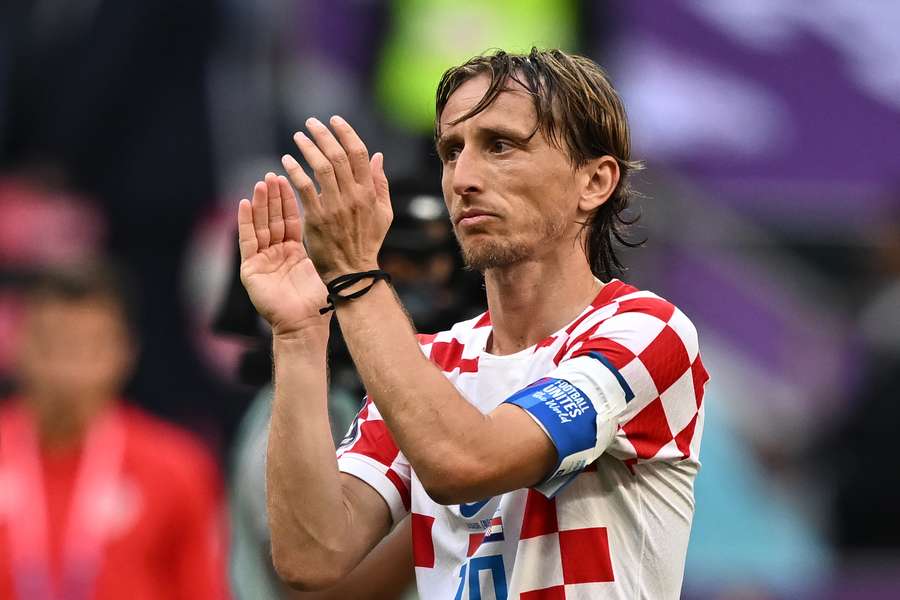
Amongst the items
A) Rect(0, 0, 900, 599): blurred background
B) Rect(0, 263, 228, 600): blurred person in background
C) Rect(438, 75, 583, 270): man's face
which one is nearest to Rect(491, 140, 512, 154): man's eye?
Rect(438, 75, 583, 270): man's face

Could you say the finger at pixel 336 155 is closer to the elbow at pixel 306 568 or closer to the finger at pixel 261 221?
the finger at pixel 261 221

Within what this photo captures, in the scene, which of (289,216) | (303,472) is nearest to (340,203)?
(289,216)

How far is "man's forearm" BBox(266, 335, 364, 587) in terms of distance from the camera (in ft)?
9.29

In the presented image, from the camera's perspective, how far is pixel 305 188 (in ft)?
8.77

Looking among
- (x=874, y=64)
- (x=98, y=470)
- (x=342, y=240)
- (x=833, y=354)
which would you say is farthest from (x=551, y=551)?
(x=874, y=64)

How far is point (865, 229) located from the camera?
762cm

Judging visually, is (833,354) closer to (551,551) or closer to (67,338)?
(67,338)

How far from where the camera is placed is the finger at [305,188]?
2668mm

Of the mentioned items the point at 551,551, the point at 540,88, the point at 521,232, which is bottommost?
the point at 551,551

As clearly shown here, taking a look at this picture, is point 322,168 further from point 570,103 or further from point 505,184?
point 570,103

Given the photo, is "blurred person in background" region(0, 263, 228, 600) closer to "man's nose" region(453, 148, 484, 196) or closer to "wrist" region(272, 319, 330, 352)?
"wrist" region(272, 319, 330, 352)

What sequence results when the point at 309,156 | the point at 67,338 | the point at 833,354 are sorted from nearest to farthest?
the point at 309,156, the point at 67,338, the point at 833,354

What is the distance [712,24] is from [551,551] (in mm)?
5433

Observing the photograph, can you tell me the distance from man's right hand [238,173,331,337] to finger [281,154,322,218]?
0.23m
